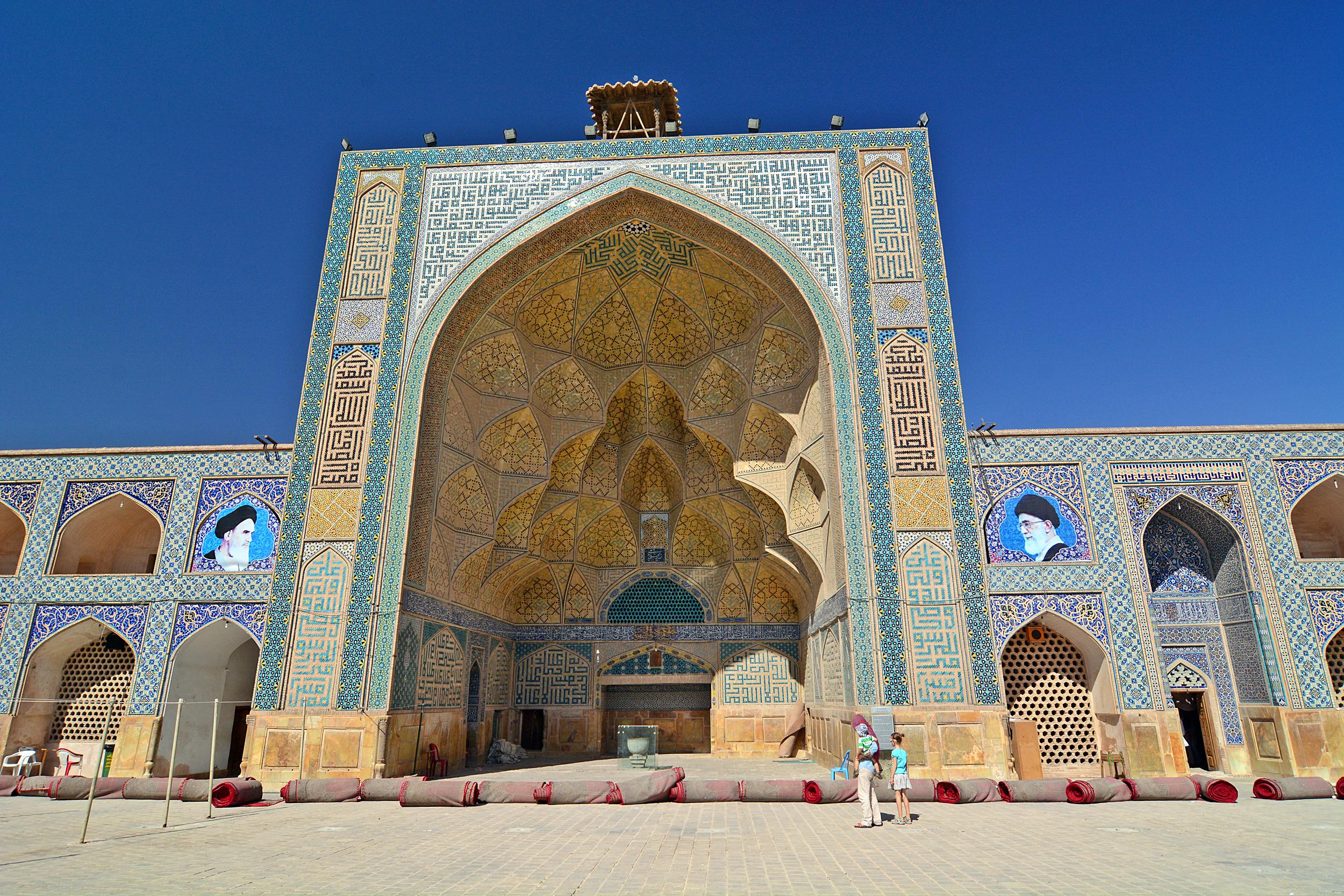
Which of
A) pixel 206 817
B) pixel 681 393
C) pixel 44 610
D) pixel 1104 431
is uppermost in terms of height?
pixel 681 393

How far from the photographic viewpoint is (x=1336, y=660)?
10883 mm

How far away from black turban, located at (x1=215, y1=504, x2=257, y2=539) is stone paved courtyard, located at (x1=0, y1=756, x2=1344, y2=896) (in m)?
4.58

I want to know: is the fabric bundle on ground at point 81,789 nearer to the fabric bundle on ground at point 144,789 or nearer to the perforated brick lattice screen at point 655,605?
the fabric bundle on ground at point 144,789

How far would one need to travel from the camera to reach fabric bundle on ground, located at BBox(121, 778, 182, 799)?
7.86m

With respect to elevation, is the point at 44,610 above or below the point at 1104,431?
below

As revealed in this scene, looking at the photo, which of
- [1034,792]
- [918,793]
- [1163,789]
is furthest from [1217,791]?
[918,793]

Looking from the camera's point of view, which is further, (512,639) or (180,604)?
(512,639)

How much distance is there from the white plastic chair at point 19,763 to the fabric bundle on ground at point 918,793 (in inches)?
436

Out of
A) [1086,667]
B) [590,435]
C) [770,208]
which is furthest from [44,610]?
[1086,667]

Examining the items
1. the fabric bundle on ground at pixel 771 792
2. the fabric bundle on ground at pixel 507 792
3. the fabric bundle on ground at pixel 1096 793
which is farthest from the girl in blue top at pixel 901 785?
the fabric bundle on ground at pixel 507 792

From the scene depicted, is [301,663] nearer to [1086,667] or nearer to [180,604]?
[180,604]

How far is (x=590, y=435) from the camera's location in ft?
44.2

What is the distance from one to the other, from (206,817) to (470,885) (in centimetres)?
393

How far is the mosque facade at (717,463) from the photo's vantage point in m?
9.28
